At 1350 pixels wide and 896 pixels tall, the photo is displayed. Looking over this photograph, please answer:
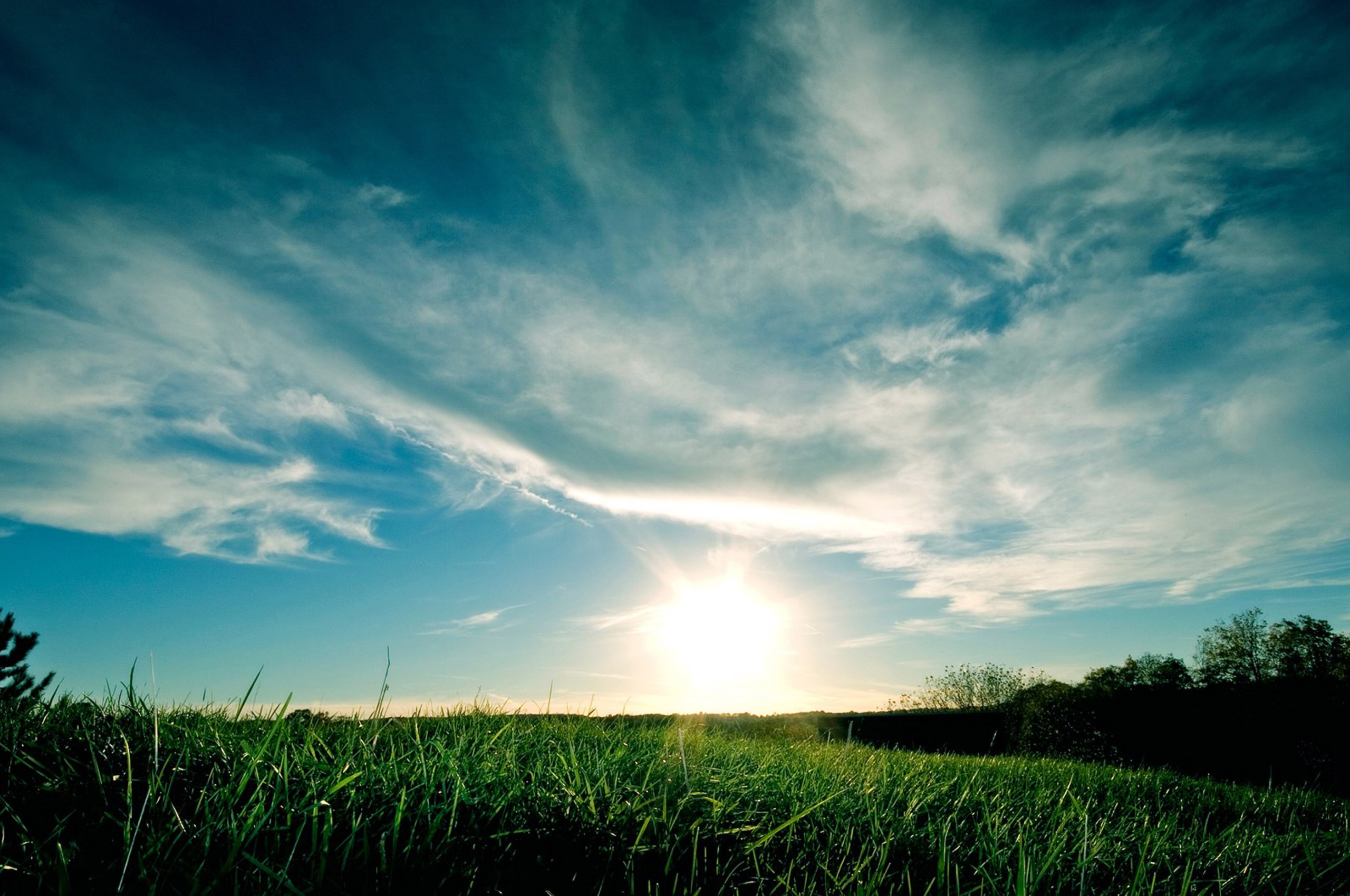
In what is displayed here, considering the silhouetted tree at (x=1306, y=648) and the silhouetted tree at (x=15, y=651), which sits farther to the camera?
the silhouetted tree at (x=1306, y=648)

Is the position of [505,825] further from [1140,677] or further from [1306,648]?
[1306,648]

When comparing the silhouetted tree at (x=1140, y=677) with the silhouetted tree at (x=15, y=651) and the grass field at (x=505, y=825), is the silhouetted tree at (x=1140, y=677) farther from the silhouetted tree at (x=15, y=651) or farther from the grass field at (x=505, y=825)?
the silhouetted tree at (x=15, y=651)

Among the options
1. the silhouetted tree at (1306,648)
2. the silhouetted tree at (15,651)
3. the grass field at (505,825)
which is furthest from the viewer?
the silhouetted tree at (1306,648)

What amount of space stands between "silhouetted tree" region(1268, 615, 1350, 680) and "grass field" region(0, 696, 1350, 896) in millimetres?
30556

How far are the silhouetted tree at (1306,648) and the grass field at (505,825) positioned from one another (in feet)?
100

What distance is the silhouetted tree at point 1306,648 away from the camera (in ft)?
81.6

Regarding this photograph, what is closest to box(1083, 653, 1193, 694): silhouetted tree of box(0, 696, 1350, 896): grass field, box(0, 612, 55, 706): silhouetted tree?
box(0, 696, 1350, 896): grass field

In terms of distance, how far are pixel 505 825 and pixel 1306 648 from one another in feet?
122

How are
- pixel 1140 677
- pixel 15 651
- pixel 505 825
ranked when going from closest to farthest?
pixel 505 825, pixel 15 651, pixel 1140 677

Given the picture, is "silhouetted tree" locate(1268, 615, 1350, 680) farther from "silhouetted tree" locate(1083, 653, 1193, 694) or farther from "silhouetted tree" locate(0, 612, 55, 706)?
"silhouetted tree" locate(0, 612, 55, 706)

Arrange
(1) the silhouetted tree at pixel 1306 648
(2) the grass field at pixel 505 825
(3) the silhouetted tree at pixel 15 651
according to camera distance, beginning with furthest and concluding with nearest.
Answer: (1) the silhouetted tree at pixel 1306 648 < (3) the silhouetted tree at pixel 15 651 < (2) the grass field at pixel 505 825

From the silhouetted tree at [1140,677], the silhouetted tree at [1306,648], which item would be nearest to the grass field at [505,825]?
the silhouetted tree at [1140,677]

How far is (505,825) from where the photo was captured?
2.03 m

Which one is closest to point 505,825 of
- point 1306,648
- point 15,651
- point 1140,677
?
point 15,651
